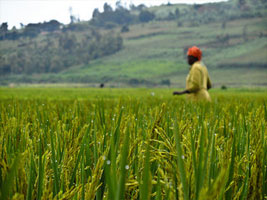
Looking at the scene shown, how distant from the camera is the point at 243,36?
185 meters

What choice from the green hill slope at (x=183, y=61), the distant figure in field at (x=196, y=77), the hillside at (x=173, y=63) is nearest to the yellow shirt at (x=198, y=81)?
the distant figure in field at (x=196, y=77)

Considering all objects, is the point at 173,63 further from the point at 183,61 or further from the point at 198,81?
the point at 198,81

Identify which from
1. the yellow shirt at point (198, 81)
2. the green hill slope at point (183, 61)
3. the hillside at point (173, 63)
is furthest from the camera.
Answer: the green hill slope at point (183, 61)

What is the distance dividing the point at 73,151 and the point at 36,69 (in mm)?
177222

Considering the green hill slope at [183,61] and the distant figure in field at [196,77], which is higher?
the distant figure in field at [196,77]

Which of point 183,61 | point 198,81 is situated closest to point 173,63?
point 183,61

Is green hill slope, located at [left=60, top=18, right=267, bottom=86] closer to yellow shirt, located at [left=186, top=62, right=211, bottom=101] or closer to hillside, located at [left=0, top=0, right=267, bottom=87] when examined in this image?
hillside, located at [left=0, top=0, right=267, bottom=87]

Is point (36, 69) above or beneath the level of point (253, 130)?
beneath

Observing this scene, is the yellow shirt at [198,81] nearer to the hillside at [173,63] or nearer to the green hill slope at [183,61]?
the hillside at [173,63]

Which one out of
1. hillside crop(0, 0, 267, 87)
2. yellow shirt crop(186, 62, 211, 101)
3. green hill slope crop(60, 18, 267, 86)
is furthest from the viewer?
green hill slope crop(60, 18, 267, 86)

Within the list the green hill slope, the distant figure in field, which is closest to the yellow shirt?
the distant figure in field

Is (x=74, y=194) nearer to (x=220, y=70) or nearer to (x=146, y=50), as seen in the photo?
(x=220, y=70)

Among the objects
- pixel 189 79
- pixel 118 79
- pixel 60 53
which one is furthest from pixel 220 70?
pixel 189 79

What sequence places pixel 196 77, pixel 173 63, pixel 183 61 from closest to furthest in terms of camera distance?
pixel 196 77 → pixel 173 63 → pixel 183 61
